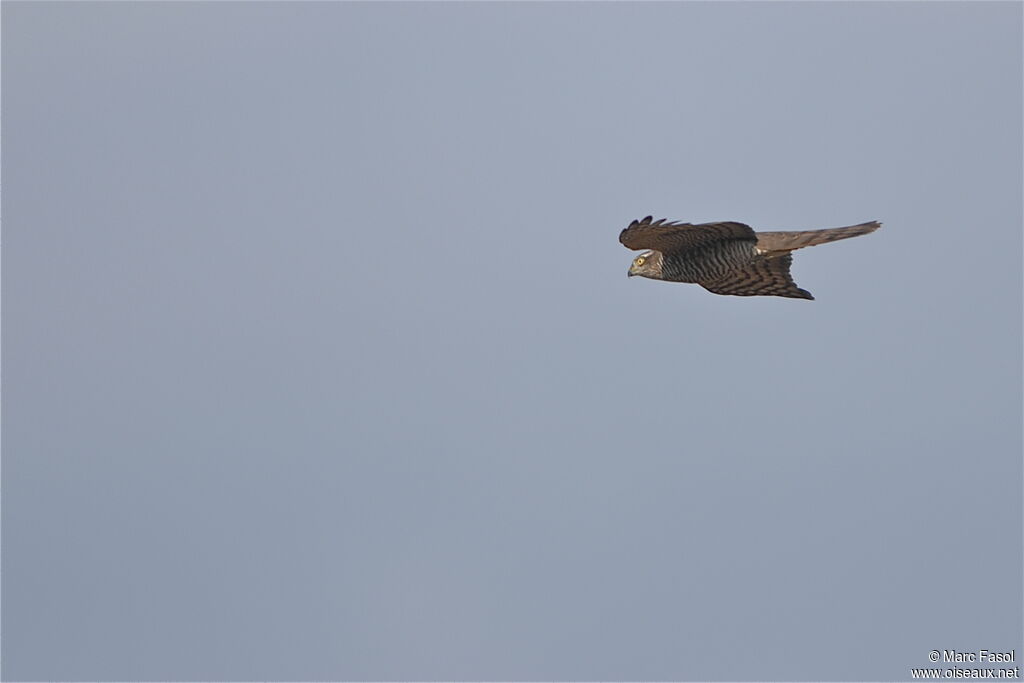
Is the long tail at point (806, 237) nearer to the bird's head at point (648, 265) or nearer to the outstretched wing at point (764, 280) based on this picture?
the outstretched wing at point (764, 280)

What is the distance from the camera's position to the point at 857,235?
23.2 metres

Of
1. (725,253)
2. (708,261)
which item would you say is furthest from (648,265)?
(725,253)

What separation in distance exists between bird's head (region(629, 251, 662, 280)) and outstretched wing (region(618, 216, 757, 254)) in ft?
2.36

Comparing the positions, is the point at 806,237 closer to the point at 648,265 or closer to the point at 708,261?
the point at 708,261

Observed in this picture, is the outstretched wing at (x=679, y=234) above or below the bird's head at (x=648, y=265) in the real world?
below

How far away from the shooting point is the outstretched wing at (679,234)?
23.2 m

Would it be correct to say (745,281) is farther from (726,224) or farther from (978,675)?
(978,675)

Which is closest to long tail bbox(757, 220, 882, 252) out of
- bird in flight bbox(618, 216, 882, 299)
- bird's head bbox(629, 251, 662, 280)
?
bird in flight bbox(618, 216, 882, 299)

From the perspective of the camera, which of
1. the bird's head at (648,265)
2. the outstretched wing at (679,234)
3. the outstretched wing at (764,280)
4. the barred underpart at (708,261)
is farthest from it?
the bird's head at (648,265)

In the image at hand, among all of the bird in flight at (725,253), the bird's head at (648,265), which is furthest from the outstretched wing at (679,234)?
the bird's head at (648,265)

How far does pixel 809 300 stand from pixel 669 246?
8.26 ft

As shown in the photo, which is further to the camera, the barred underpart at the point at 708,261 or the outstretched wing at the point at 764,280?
the outstretched wing at the point at 764,280

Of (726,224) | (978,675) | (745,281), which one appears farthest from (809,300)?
(978,675)

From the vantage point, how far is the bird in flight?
76.9ft
